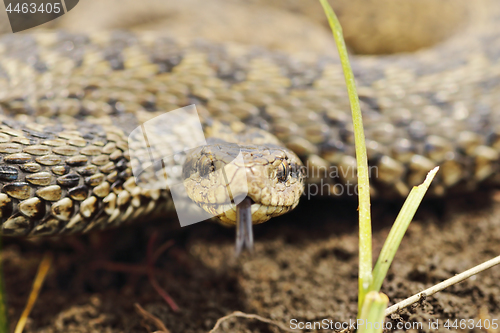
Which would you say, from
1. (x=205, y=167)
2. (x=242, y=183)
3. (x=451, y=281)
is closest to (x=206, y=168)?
(x=205, y=167)

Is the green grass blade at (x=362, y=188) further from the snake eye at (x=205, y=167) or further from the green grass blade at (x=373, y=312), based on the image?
the snake eye at (x=205, y=167)

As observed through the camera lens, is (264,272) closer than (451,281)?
No

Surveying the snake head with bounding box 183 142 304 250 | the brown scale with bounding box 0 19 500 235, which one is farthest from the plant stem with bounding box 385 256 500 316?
the brown scale with bounding box 0 19 500 235

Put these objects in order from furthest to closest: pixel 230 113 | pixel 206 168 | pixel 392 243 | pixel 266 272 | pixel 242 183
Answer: pixel 230 113
pixel 266 272
pixel 206 168
pixel 242 183
pixel 392 243

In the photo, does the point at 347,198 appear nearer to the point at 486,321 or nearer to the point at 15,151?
the point at 486,321

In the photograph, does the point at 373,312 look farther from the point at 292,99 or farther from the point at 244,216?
the point at 292,99

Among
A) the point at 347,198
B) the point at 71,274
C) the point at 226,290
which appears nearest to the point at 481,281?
the point at 347,198

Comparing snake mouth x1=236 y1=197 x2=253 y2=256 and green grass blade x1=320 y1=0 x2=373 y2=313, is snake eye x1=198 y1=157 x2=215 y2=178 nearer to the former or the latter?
snake mouth x1=236 y1=197 x2=253 y2=256
